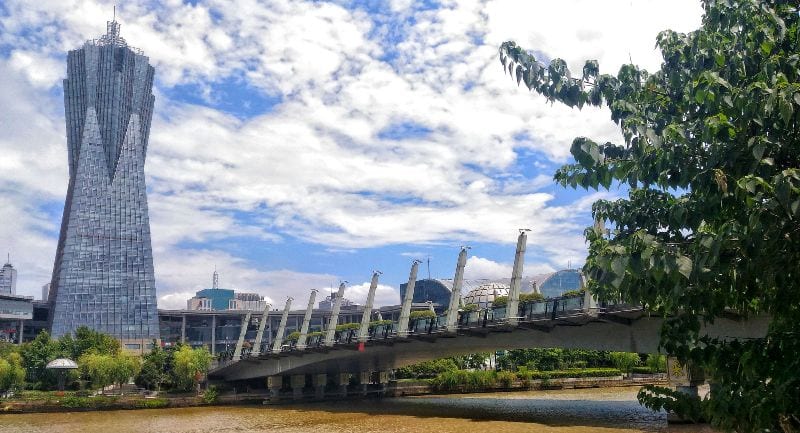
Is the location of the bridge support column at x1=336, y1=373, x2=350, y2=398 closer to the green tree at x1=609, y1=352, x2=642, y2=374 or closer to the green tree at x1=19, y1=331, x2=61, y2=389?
the green tree at x1=609, y1=352, x2=642, y2=374

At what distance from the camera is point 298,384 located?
8175 cm

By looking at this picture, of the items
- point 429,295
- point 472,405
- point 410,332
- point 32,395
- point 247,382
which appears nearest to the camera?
point 410,332

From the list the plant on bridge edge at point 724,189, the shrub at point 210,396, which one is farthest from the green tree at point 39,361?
the plant on bridge edge at point 724,189

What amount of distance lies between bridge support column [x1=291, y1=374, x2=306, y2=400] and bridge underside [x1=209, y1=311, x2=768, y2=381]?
103 centimetres

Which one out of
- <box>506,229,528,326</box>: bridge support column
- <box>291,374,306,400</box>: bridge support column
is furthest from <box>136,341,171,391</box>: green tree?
<box>506,229,528,326</box>: bridge support column

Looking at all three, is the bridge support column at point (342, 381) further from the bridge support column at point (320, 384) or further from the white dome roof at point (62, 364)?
the white dome roof at point (62, 364)

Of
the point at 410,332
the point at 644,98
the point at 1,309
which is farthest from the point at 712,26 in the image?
the point at 1,309

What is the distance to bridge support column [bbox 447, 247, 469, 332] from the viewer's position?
51.5 meters

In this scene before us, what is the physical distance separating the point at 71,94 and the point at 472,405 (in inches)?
5936

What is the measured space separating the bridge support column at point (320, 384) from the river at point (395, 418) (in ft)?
22.2

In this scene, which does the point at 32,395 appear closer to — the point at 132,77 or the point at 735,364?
the point at 735,364

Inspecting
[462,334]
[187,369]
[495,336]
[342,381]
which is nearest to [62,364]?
[187,369]

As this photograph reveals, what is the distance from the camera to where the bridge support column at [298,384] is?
3187 inches

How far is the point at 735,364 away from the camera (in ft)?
25.4
